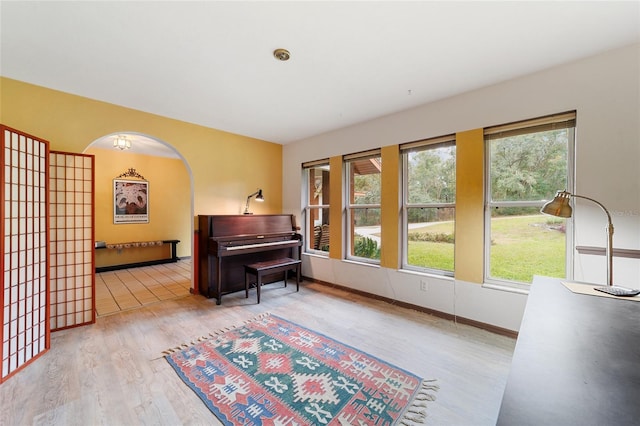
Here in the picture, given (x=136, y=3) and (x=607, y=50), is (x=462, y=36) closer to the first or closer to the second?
(x=607, y=50)

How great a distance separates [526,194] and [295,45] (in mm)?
2733

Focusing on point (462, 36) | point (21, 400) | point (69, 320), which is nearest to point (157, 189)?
point (69, 320)

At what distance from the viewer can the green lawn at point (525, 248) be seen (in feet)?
8.39

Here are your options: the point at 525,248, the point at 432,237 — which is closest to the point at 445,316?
the point at 432,237

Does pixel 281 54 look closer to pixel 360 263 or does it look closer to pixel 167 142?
pixel 167 142

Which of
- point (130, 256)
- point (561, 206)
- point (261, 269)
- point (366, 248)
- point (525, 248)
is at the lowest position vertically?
point (130, 256)

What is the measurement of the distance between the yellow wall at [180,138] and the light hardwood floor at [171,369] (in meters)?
1.82

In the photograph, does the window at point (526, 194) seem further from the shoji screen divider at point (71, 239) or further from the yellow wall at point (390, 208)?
the shoji screen divider at point (71, 239)

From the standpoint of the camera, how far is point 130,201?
18.5 ft

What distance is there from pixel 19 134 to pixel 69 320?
1.97 metres

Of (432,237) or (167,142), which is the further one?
(167,142)

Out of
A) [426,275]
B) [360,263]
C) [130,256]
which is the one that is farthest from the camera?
[130,256]

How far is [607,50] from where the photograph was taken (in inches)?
84.7

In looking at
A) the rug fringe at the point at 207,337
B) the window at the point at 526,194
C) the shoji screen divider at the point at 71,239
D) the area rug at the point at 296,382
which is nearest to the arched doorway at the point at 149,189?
the shoji screen divider at the point at 71,239
